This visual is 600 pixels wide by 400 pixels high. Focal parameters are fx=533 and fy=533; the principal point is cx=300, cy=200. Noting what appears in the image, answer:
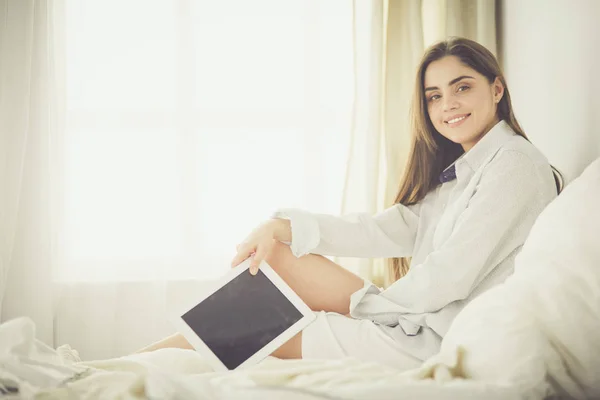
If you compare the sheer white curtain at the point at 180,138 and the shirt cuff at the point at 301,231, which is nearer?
the shirt cuff at the point at 301,231

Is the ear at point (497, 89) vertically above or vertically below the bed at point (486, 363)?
above

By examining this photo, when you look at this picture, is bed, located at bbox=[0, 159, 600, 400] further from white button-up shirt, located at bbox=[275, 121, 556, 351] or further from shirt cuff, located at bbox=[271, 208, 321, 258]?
shirt cuff, located at bbox=[271, 208, 321, 258]

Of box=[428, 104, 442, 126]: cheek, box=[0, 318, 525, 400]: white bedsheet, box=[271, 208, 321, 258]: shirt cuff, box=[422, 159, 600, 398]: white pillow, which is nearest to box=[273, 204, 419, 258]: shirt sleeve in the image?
box=[271, 208, 321, 258]: shirt cuff

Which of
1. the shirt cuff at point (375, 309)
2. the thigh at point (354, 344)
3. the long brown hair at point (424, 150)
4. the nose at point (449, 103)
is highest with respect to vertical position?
the nose at point (449, 103)

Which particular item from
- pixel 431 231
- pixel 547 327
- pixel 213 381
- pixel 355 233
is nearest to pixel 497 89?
pixel 431 231

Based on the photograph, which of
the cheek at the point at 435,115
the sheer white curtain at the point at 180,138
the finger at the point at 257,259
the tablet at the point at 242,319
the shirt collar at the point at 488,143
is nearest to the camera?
the tablet at the point at 242,319

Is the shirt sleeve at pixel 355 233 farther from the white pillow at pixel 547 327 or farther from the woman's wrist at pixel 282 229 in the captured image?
the white pillow at pixel 547 327

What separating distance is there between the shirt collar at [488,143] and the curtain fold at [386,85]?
30.6 inches

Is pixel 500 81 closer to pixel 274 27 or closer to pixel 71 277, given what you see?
pixel 274 27

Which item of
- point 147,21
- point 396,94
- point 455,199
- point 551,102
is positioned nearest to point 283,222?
point 455,199

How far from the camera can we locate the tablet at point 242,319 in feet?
3.66

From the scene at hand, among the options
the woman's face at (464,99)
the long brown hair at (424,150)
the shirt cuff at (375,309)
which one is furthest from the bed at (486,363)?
the long brown hair at (424,150)

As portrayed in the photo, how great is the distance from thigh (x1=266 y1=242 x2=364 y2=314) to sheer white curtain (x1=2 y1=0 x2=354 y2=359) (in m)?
0.86

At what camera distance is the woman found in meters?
1.20
